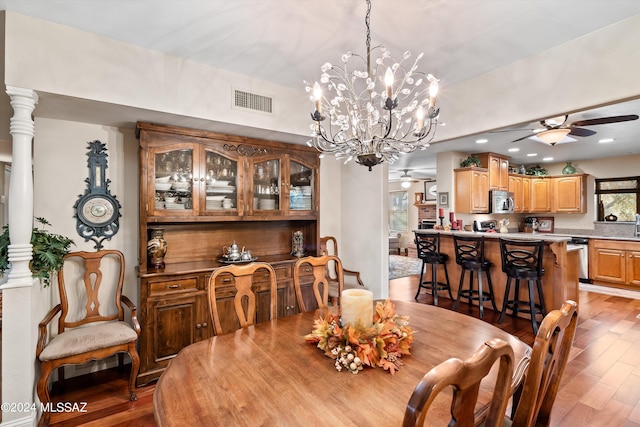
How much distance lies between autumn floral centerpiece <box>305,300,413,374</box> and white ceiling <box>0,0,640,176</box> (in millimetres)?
1804

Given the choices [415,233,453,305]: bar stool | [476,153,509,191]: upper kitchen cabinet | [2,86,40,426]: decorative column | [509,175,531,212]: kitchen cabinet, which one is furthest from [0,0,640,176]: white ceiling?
[509,175,531,212]: kitchen cabinet

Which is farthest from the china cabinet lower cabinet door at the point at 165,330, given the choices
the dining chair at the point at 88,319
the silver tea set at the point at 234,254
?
the silver tea set at the point at 234,254

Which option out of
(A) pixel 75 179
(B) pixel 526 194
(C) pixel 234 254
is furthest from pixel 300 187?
(B) pixel 526 194

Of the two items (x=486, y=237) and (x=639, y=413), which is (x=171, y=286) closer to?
(x=639, y=413)

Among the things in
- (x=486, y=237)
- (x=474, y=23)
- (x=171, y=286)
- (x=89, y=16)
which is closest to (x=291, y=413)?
(x=171, y=286)

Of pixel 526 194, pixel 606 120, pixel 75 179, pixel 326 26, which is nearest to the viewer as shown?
pixel 326 26

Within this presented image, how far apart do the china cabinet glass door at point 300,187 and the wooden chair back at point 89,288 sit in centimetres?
174

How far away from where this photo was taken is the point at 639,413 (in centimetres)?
211

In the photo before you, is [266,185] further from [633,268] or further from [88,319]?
[633,268]

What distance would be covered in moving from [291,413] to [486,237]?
403 cm

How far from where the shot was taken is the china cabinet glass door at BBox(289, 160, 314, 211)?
3.44 metres

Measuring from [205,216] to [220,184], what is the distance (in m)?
0.36

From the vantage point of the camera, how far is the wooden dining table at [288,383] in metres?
0.98

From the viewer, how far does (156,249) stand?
2.81 m
